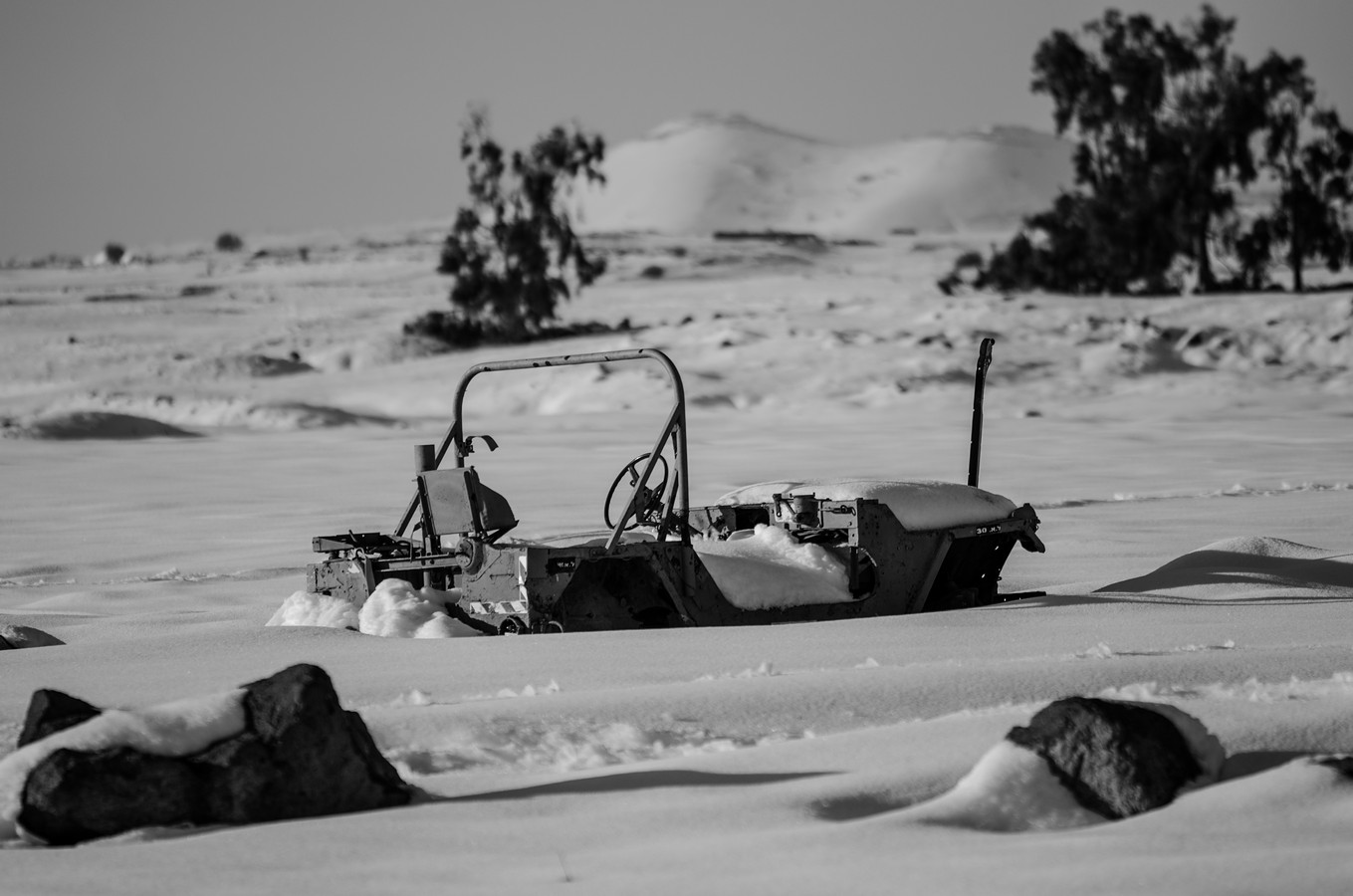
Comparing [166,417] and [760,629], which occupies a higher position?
[760,629]

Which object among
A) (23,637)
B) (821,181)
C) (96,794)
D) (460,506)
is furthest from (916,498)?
(821,181)

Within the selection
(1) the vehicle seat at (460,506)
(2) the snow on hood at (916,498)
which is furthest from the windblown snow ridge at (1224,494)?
(1) the vehicle seat at (460,506)

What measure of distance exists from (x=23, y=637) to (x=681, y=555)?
2566 mm

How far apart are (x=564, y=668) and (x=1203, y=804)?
2.60m

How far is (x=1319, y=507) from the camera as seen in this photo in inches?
546

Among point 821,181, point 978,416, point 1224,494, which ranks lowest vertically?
point 1224,494

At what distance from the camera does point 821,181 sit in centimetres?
14912

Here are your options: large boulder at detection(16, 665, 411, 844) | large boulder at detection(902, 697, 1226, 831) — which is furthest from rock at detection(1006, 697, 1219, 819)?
large boulder at detection(16, 665, 411, 844)

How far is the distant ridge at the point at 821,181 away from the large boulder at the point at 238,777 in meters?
117

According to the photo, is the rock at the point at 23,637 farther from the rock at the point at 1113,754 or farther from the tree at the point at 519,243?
the tree at the point at 519,243

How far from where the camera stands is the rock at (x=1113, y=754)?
3.77 m

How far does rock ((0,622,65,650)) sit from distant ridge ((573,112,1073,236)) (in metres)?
114

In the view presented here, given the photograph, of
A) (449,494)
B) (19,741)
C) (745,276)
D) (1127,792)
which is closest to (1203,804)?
(1127,792)

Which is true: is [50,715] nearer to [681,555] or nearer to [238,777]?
[238,777]
